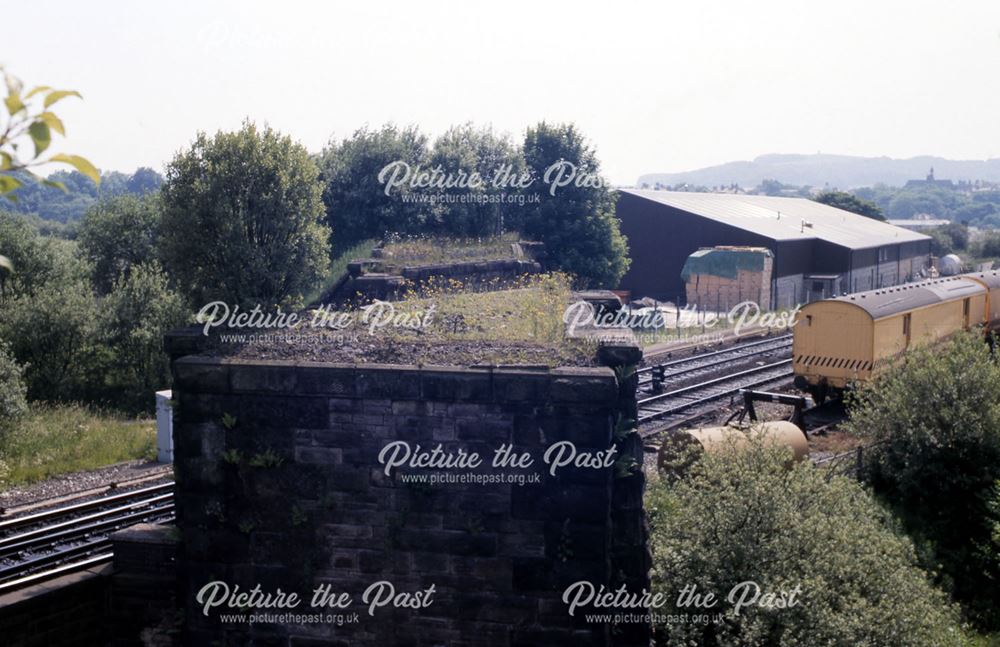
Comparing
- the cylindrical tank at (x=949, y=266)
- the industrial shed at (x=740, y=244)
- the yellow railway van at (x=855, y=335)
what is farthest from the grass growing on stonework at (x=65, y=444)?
the cylindrical tank at (x=949, y=266)

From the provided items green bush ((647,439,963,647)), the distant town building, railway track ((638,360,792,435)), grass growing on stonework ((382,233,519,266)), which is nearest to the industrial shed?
railway track ((638,360,792,435))

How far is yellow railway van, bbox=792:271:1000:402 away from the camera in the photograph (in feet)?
63.6

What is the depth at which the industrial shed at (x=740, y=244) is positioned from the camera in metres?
41.4

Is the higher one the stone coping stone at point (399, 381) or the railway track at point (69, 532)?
the stone coping stone at point (399, 381)

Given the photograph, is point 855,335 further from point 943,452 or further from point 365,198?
point 365,198

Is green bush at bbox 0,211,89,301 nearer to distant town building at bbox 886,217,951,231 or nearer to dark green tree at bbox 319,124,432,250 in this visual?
dark green tree at bbox 319,124,432,250

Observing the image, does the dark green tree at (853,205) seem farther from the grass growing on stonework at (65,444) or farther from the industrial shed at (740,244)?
the grass growing on stonework at (65,444)

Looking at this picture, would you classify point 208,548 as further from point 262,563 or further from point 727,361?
point 727,361

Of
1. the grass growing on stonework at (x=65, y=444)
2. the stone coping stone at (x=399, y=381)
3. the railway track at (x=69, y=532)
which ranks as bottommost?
the grass growing on stonework at (x=65, y=444)

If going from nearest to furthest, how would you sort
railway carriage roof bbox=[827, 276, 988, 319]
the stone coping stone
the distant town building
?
the stone coping stone → railway carriage roof bbox=[827, 276, 988, 319] → the distant town building

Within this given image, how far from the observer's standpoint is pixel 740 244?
41.4 m

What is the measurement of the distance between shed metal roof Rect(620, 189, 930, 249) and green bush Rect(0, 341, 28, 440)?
33018 millimetres

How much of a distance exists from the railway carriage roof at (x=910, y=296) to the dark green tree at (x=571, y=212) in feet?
37.5

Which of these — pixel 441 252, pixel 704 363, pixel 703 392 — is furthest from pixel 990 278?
pixel 441 252
